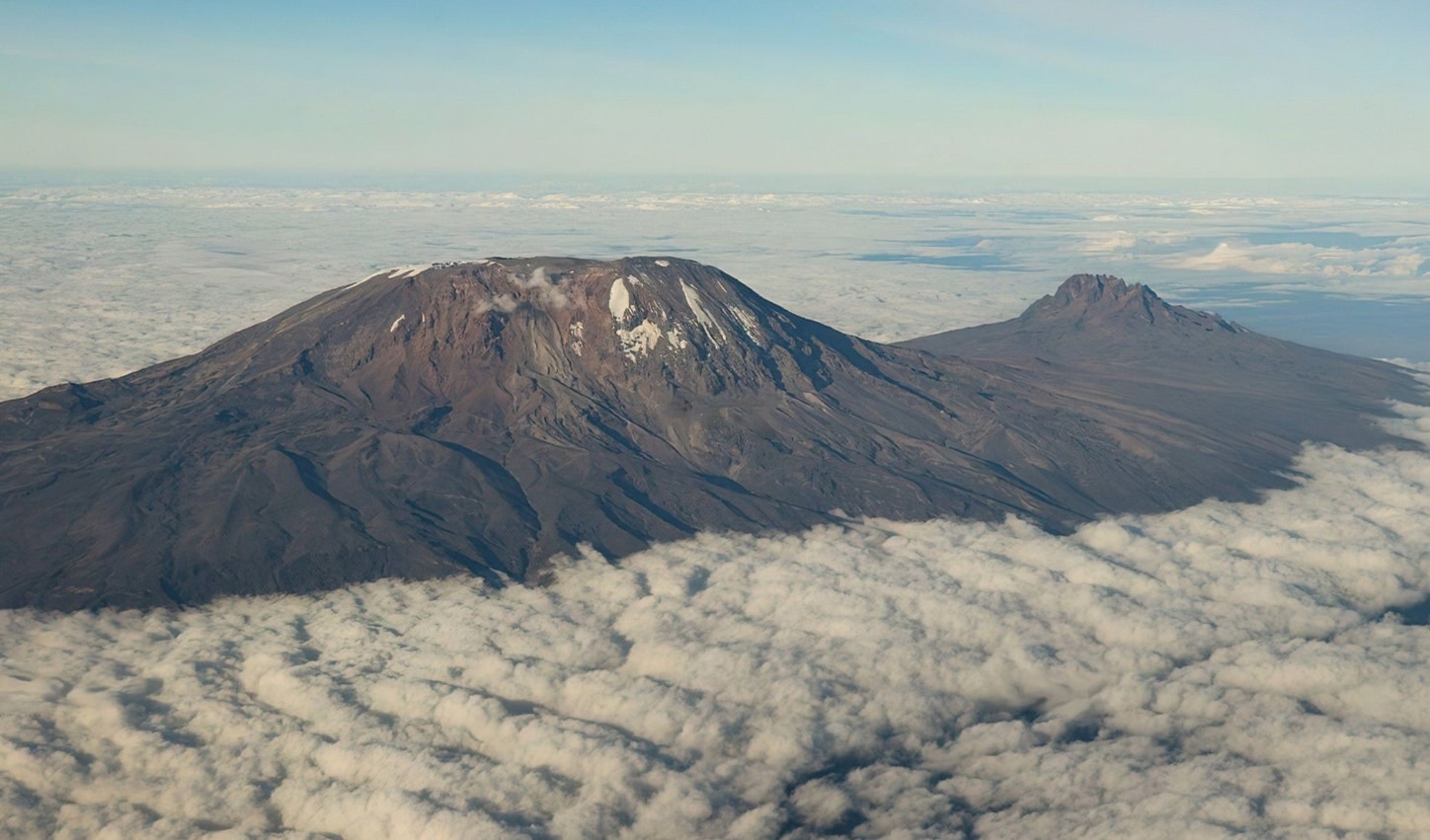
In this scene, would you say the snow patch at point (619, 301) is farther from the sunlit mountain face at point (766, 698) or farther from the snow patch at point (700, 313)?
the sunlit mountain face at point (766, 698)

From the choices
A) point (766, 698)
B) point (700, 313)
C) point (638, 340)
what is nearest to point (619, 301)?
point (638, 340)

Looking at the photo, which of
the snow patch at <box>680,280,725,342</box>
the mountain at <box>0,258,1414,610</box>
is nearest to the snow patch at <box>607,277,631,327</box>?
the mountain at <box>0,258,1414,610</box>

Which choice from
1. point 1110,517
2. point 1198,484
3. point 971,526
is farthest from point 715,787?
point 1198,484

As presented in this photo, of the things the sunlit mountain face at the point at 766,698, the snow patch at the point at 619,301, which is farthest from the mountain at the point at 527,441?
the sunlit mountain face at the point at 766,698

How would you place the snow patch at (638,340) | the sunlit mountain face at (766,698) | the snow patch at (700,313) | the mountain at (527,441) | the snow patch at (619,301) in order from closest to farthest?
the sunlit mountain face at (766,698), the mountain at (527,441), the snow patch at (638,340), the snow patch at (619,301), the snow patch at (700,313)

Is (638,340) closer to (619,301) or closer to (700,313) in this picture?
(619,301)
